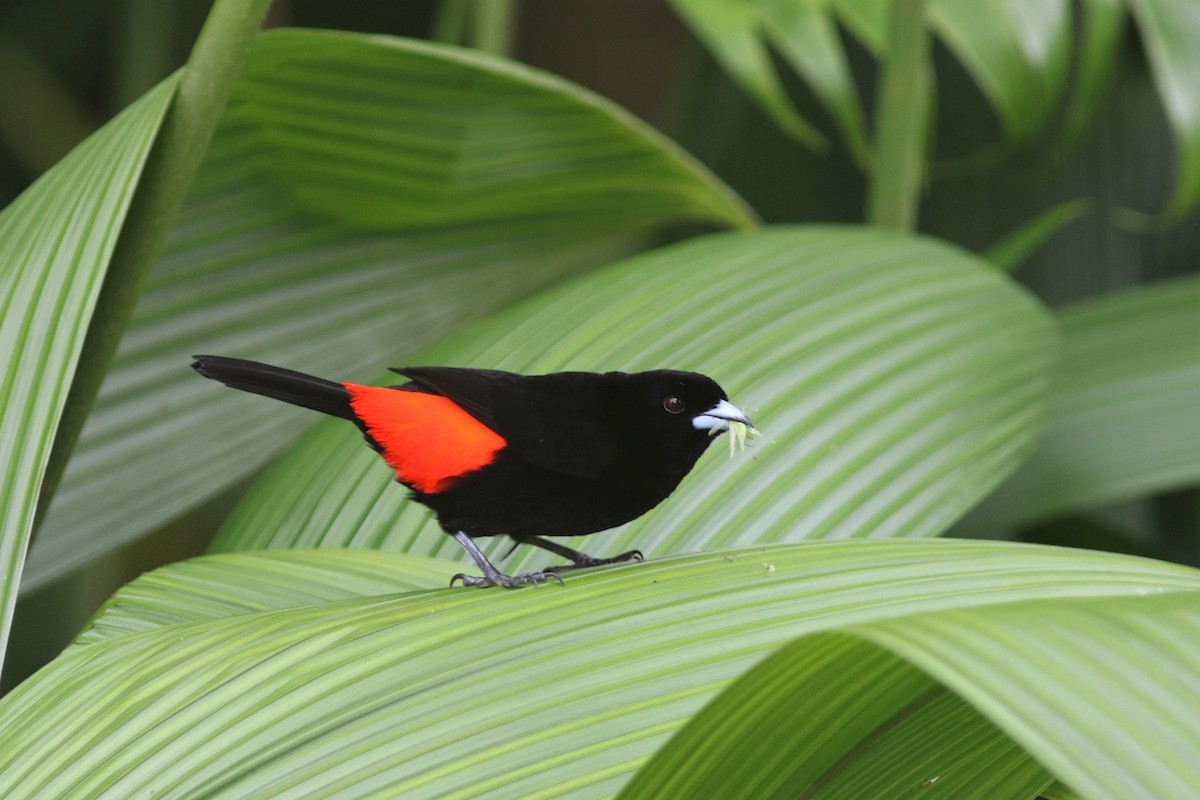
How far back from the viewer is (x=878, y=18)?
67.7 inches

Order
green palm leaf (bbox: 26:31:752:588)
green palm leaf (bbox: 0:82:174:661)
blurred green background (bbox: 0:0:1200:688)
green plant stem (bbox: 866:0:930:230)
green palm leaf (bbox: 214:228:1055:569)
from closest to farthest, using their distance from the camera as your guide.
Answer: green palm leaf (bbox: 0:82:174:661), green palm leaf (bbox: 214:228:1055:569), green palm leaf (bbox: 26:31:752:588), green plant stem (bbox: 866:0:930:230), blurred green background (bbox: 0:0:1200:688)

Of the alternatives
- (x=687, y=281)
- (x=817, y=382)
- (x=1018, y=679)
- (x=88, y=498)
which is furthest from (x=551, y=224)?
(x=1018, y=679)

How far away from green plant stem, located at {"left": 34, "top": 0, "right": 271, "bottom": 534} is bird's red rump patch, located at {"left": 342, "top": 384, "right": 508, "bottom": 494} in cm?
20

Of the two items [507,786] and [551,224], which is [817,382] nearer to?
[551,224]

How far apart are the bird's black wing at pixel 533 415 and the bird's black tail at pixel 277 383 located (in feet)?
0.22

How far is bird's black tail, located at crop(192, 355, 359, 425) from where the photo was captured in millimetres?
924

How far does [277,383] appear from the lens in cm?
96

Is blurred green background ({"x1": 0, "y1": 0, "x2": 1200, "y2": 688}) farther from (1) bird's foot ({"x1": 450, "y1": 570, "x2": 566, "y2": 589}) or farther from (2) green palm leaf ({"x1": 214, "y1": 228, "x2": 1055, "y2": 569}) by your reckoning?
(1) bird's foot ({"x1": 450, "y1": 570, "x2": 566, "y2": 589})

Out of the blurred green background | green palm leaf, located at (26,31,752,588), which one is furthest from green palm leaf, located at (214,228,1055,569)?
the blurred green background

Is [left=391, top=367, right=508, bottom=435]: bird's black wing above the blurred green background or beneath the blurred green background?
beneath

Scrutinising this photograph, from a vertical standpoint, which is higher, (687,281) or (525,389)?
(687,281)

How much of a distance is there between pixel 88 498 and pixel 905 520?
34.1 inches

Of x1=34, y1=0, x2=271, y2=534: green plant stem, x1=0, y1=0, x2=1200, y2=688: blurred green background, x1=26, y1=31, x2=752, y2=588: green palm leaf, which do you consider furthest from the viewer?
x1=0, y1=0, x2=1200, y2=688: blurred green background

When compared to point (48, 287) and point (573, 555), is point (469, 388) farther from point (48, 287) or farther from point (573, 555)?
point (48, 287)
